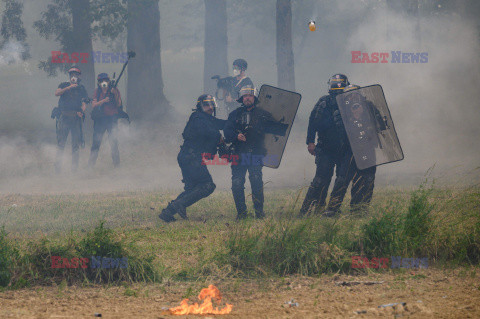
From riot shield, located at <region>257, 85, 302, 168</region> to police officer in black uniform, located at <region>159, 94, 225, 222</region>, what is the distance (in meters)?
0.65

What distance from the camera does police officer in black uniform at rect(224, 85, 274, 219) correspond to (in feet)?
27.7

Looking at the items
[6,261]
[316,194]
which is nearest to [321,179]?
[316,194]

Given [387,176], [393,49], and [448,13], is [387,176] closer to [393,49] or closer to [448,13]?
[393,49]

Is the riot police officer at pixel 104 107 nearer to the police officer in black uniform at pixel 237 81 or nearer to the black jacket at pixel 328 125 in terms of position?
the police officer in black uniform at pixel 237 81

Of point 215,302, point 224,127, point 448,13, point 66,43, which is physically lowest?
point 215,302

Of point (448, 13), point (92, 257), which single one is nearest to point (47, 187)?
point (92, 257)

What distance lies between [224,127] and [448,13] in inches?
917

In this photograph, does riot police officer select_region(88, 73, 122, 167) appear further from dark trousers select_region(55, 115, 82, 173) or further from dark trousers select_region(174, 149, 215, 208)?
dark trousers select_region(174, 149, 215, 208)

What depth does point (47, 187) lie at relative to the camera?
547 inches

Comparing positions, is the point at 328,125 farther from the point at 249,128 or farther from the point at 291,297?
the point at 291,297

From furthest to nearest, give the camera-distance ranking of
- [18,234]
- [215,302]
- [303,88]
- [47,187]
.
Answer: [303,88] → [47,187] → [18,234] → [215,302]

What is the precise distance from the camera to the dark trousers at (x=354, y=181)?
8.28 meters

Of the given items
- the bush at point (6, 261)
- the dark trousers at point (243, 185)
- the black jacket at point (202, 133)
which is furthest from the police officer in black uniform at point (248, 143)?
the bush at point (6, 261)

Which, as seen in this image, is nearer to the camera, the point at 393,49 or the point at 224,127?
the point at 224,127
